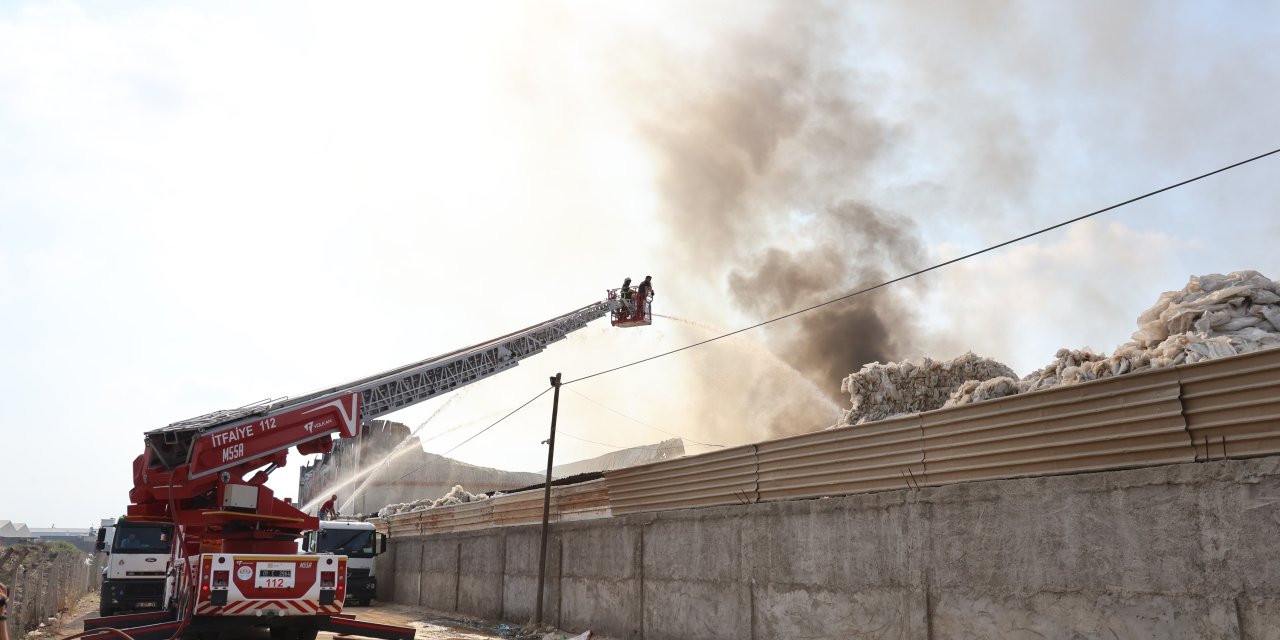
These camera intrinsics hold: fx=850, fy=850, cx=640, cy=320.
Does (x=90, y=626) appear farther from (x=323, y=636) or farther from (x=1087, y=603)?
(x=1087, y=603)

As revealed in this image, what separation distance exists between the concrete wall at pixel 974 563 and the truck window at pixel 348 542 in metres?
12.5

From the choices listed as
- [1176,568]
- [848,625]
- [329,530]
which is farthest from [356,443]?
[1176,568]

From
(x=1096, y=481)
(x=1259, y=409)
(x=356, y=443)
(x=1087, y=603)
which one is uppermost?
(x=356, y=443)

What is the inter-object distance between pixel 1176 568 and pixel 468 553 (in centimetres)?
1928

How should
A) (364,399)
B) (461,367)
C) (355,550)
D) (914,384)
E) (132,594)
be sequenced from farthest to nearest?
(461,367) < (355,550) < (364,399) < (132,594) < (914,384)

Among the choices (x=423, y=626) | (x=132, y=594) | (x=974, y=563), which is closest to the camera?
(x=974, y=563)

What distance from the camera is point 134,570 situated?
67.6ft

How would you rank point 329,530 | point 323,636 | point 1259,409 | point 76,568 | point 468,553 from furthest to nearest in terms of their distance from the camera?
point 76,568 → point 329,530 → point 468,553 → point 323,636 → point 1259,409

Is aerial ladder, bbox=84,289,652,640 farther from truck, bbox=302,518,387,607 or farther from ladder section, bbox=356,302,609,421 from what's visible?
truck, bbox=302,518,387,607

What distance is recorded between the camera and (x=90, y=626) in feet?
38.3

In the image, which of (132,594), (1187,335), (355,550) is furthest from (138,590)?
(1187,335)

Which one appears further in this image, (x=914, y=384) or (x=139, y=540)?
(x=139, y=540)

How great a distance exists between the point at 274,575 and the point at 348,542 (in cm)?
1508

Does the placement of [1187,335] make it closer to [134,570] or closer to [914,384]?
[914,384]
